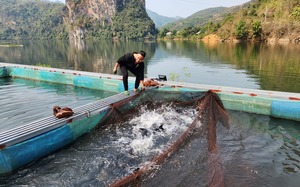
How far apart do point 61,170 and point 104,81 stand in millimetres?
7380

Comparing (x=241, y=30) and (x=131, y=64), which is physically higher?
(x=241, y=30)

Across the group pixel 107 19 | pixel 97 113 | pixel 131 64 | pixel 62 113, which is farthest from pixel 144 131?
pixel 107 19

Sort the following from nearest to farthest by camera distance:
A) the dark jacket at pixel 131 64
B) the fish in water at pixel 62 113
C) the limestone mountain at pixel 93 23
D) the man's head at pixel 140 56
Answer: the fish in water at pixel 62 113 < the man's head at pixel 140 56 < the dark jacket at pixel 131 64 < the limestone mountain at pixel 93 23

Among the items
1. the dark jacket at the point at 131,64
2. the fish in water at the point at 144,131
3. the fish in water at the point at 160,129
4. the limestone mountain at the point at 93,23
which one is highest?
the limestone mountain at the point at 93,23

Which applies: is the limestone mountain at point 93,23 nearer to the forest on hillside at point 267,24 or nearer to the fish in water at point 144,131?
the forest on hillside at point 267,24

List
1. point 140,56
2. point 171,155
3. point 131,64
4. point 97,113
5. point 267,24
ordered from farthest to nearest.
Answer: point 267,24
point 131,64
point 140,56
point 97,113
point 171,155

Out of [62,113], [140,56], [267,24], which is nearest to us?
[62,113]

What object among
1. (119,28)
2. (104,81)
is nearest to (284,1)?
(104,81)

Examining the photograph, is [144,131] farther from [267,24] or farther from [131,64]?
[267,24]

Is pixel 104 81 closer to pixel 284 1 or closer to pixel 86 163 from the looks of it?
pixel 86 163

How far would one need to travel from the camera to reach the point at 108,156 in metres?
5.24

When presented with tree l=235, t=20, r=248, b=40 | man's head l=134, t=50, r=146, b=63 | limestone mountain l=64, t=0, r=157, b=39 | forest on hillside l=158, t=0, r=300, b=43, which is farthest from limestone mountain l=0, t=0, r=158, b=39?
man's head l=134, t=50, r=146, b=63

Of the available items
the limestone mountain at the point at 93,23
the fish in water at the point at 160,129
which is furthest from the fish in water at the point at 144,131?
the limestone mountain at the point at 93,23

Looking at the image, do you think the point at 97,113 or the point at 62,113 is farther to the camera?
the point at 97,113
